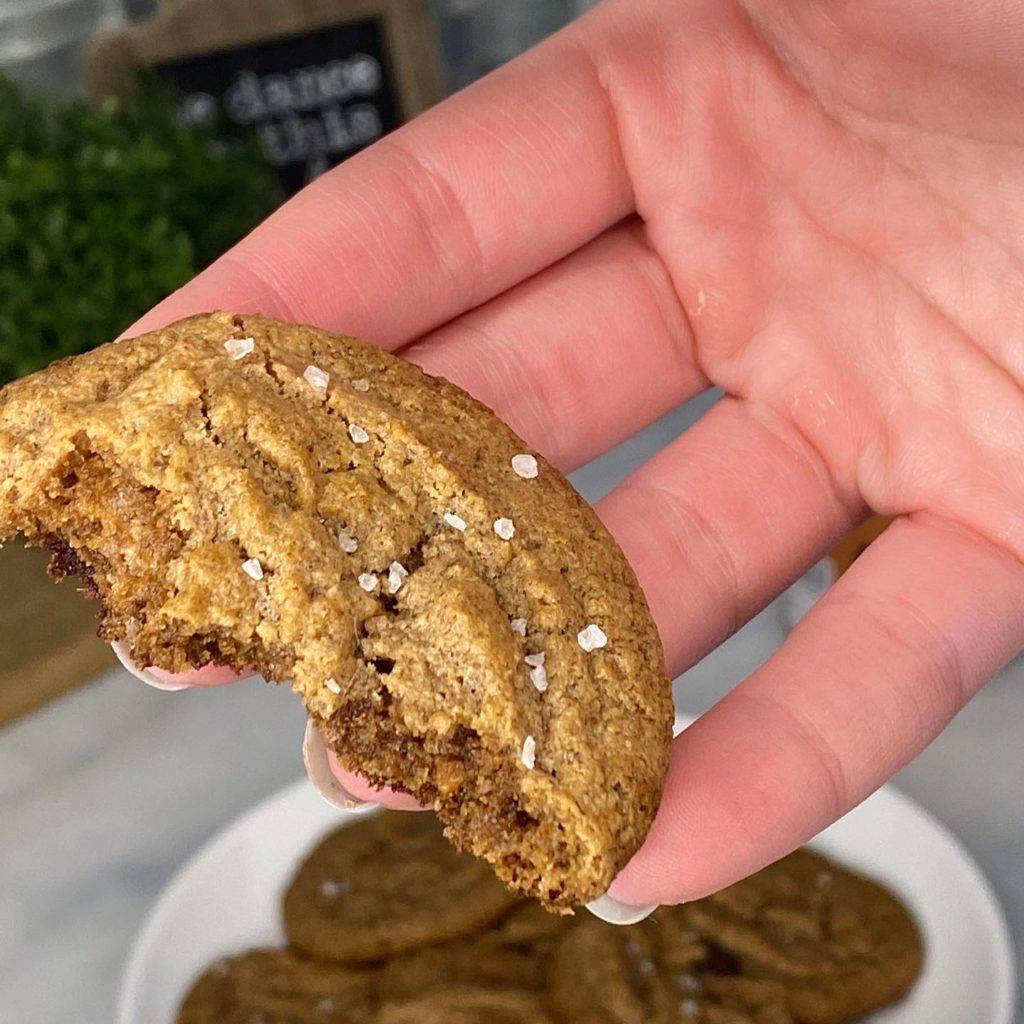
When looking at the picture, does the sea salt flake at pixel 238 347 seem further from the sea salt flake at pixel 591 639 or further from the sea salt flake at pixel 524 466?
the sea salt flake at pixel 591 639

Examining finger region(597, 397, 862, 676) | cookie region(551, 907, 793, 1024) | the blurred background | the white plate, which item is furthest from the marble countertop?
finger region(597, 397, 862, 676)

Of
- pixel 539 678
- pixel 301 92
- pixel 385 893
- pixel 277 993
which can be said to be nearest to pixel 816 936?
pixel 385 893

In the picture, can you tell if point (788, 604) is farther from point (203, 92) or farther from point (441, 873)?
point (203, 92)

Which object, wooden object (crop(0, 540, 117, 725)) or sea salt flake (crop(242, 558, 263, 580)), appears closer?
sea salt flake (crop(242, 558, 263, 580))

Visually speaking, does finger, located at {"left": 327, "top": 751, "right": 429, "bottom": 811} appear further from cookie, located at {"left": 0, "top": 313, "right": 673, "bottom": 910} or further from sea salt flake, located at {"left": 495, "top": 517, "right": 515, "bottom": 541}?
sea salt flake, located at {"left": 495, "top": 517, "right": 515, "bottom": 541}

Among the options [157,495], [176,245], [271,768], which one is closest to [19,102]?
[176,245]

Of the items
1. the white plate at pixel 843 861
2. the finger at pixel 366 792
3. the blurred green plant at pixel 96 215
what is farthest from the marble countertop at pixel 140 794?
the finger at pixel 366 792
